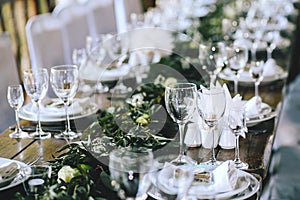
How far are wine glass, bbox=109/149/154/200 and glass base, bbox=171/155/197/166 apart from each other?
0.20 m

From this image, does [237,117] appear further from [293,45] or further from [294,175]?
[293,45]

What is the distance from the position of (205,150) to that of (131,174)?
17.6 inches

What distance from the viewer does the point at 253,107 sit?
6.46 feet

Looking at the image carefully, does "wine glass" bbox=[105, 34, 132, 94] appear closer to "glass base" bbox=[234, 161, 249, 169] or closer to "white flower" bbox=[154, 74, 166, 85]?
"white flower" bbox=[154, 74, 166, 85]

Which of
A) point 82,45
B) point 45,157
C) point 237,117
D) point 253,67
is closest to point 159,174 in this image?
point 237,117

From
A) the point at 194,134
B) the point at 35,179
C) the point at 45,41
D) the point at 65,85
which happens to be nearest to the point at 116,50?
the point at 45,41

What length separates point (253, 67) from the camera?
2117 millimetres

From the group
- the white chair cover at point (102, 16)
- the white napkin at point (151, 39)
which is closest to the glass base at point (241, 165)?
the white napkin at point (151, 39)

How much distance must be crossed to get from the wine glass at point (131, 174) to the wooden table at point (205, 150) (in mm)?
314

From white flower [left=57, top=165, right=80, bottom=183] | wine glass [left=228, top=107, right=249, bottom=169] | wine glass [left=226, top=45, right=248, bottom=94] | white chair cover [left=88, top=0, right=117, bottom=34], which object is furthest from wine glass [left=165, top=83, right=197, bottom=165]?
white chair cover [left=88, top=0, right=117, bottom=34]

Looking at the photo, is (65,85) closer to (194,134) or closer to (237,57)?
(194,134)

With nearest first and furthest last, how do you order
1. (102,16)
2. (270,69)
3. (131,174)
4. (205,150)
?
A: (131,174)
(205,150)
(270,69)
(102,16)

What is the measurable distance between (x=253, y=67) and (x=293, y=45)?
6.12ft

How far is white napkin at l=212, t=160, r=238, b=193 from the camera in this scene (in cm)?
127
